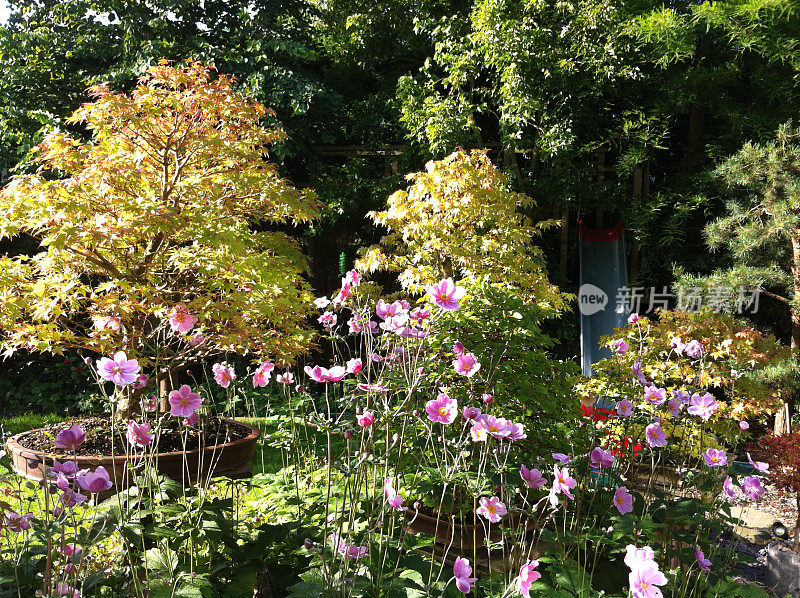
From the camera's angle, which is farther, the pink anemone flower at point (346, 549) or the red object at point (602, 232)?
the red object at point (602, 232)

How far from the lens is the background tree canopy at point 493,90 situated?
4.89 metres

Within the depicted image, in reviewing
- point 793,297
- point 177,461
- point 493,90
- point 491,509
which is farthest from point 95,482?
point 493,90

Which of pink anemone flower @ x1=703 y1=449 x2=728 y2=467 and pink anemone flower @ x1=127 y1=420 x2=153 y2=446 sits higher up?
pink anemone flower @ x1=127 y1=420 x2=153 y2=446

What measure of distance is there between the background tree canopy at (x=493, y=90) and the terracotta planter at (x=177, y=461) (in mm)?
3024

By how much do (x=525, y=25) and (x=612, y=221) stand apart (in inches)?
77.1

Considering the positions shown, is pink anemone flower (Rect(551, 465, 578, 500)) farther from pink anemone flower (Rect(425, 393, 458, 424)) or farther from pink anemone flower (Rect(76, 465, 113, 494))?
pink anemone flower (Rect(76, 465, 113, 494))

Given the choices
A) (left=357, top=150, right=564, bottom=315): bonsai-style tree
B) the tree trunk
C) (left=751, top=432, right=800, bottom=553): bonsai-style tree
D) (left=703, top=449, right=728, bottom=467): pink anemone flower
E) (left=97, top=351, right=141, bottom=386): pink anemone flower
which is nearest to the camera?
(left=97, top=351, right=141, bottom=386): pink anemone flower

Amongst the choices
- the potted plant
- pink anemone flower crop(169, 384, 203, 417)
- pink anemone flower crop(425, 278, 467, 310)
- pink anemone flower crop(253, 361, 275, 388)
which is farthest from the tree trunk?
pink anemone flower crop(169, 384, 203, 417)

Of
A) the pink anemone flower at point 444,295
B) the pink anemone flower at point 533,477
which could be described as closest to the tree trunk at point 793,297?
the pink anemone flower at point 533,477

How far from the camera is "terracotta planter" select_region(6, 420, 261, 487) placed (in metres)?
2.00

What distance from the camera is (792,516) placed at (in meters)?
3.27

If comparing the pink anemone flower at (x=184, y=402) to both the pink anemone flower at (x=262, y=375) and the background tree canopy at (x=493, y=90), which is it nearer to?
the pink anemone flower at (x=262, y=375)

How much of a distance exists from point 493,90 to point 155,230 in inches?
146

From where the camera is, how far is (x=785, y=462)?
2.56 m
